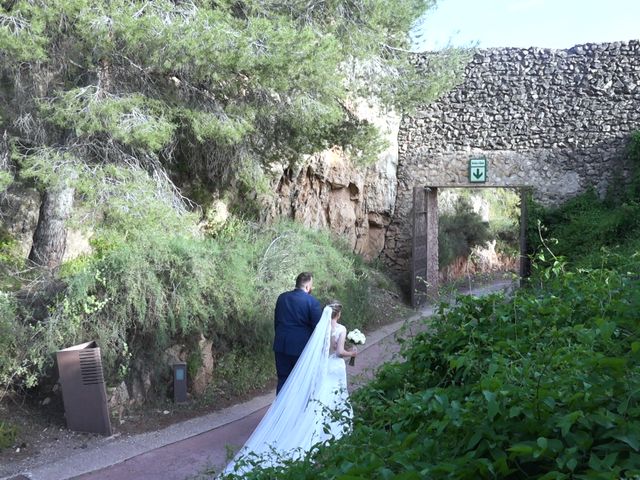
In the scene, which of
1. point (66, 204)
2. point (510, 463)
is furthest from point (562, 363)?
point (66, 204)

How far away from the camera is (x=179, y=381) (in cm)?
828

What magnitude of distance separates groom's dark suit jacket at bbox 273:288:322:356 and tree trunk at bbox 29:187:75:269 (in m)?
4.00

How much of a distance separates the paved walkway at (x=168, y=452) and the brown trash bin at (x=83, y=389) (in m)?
0.28

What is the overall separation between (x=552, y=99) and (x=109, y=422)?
11.1 m

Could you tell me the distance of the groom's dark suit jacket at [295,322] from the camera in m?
6.43

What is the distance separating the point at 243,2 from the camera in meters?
9.48

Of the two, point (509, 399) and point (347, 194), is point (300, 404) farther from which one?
point (347, 194)

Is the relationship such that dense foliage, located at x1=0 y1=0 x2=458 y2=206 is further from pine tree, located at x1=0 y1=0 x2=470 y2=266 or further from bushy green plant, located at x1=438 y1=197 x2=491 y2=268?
bushy green plant, located at x1=438 y1=197 x2=491 y2=268

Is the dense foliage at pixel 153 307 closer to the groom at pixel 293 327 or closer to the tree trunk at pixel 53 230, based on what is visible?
the tree trunk at pixel 53 230

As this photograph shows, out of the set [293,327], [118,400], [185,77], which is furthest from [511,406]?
[185,77]

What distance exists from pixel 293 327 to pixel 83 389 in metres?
2.51

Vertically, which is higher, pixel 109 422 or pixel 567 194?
pixel 567 194

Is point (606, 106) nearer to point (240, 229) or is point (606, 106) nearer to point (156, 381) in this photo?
point (240, 229)

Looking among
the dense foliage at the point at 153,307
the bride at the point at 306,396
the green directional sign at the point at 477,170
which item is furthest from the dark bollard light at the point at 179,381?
the green directional sign at the point at 477,170
